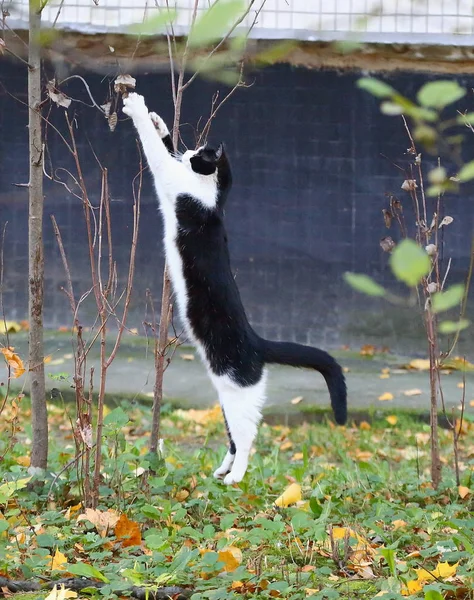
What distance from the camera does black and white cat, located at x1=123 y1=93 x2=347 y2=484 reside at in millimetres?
4020

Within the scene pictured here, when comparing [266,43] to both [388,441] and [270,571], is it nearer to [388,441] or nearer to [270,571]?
[388,441]

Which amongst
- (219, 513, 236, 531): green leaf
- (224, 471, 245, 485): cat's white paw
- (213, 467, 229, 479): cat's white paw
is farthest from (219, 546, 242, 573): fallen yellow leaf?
(213, 467, 229, 479): cat's white paw

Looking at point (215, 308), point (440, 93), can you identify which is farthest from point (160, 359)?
point (440, 93)

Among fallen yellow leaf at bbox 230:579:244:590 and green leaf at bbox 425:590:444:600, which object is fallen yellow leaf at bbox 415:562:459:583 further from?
fallen yellow leaf at bbox 230:579:244:590

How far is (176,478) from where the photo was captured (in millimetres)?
4031

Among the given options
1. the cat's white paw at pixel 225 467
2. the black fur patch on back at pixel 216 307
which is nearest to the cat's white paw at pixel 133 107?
the black fur patch on back at pixel 216 307

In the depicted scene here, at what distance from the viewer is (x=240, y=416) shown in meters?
4.05

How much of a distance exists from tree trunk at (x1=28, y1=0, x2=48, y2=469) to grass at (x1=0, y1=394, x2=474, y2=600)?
174 millimetres

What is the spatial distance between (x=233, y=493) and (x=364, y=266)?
4117 millimetres

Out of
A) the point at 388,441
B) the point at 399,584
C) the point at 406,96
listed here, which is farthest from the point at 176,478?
the point at 406,96

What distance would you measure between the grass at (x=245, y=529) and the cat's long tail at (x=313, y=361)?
398 mm

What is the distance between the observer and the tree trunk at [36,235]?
359cm

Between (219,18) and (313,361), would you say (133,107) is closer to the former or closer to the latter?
(313,361)

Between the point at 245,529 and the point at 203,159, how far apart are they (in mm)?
1773
